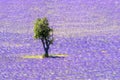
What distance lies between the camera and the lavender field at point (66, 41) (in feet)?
131

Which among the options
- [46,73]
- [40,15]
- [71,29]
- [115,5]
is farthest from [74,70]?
[115,5]

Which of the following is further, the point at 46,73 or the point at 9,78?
the point at 46,73

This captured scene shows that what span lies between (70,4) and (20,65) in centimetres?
7030

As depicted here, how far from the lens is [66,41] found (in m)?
65.1

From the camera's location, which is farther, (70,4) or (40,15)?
(70,4)

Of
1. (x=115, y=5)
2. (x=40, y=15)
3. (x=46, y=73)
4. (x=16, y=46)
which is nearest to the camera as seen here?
(x=46, y=73)

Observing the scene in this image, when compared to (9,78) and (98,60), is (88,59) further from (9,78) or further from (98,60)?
(9,78)

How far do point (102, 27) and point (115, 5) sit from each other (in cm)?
3361

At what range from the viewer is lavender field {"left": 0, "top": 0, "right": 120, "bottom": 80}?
131 feet

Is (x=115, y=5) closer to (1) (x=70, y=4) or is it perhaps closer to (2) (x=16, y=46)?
(1) (x=70, y=4)

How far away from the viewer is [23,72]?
39.9 metres

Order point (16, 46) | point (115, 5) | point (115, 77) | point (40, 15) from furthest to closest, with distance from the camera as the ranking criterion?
point (115, 5) < point (40, 15) < point (16, 46) < point (115, 77)

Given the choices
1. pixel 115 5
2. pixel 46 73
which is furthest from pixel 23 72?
pixel 115 5

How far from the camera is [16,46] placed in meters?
60.5
